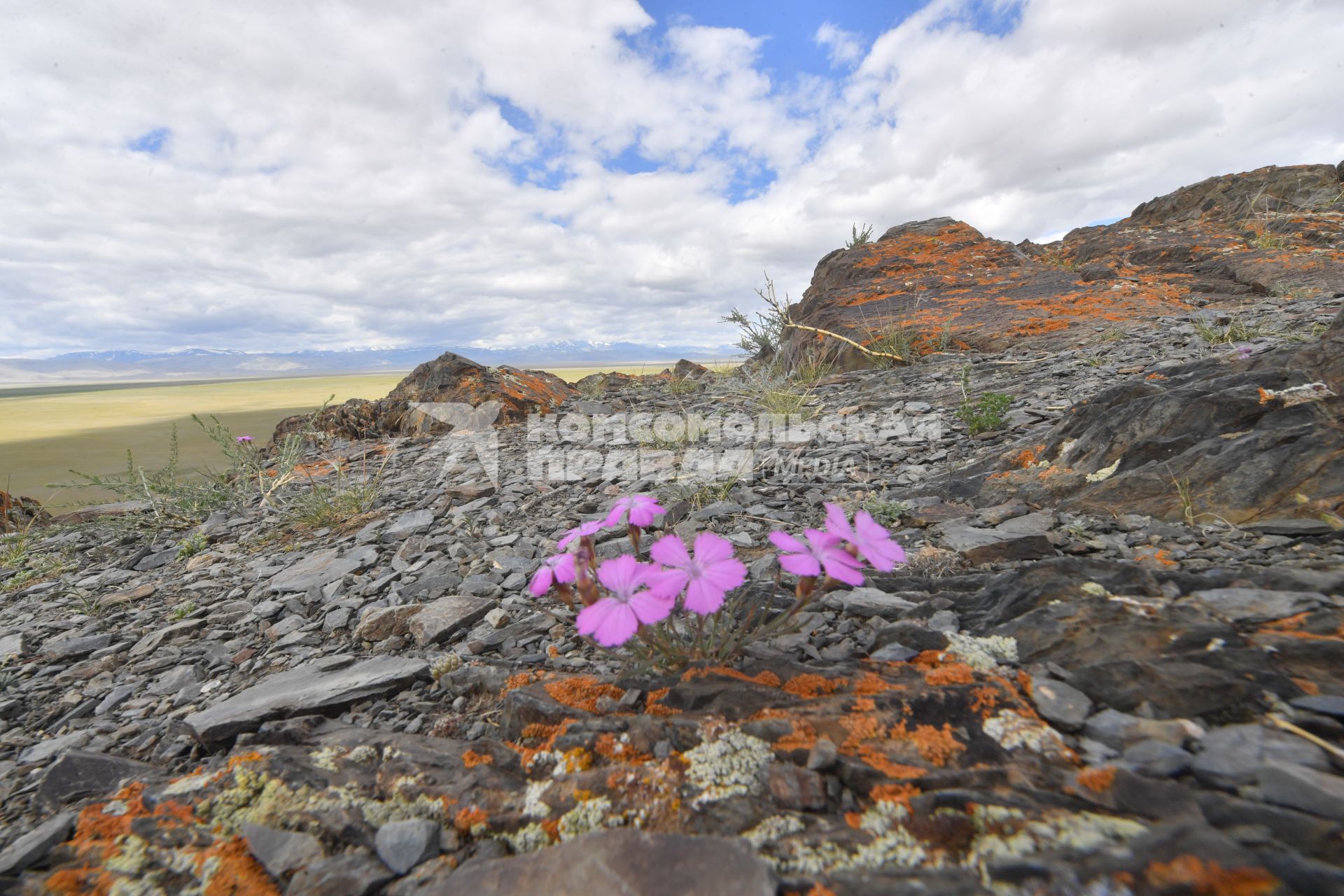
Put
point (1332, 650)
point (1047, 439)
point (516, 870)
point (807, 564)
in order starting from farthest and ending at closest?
point (1047, 439) < point (807, 564) < point (1332, 650) < point (516, 870)

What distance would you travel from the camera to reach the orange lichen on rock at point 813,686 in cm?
152

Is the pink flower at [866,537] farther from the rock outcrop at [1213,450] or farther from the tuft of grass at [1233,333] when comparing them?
the tuft of grass at [1233,333]

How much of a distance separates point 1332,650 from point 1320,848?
636mm

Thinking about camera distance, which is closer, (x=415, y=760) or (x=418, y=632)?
(x=415, y=760)

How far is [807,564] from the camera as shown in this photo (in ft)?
4.33

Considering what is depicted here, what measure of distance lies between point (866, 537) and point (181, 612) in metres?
3.69

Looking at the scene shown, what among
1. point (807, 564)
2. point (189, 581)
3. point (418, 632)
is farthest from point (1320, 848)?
point (189, 581)

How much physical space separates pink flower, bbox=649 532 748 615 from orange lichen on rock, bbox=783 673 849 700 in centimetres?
40

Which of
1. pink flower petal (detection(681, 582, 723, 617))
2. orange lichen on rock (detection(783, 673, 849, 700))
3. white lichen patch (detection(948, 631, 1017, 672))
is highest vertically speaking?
pink flower petal (detection(681, 582, 723, 617))

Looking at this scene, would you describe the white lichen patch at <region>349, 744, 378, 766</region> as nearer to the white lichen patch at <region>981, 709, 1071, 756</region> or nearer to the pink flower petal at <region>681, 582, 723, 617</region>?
the pink flower petal at <region>681, 582, 723, 617</region>

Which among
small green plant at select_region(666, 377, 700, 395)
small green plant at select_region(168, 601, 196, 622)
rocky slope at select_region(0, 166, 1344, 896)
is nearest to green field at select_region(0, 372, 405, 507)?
small green plant at select_region(168, 601, 196, 622)

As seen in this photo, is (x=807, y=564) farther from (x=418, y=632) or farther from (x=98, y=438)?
(x=98, y=438)

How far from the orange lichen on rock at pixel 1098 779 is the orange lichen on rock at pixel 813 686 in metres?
0.55

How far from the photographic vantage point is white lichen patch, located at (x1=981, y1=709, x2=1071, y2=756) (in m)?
1.17
